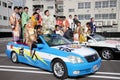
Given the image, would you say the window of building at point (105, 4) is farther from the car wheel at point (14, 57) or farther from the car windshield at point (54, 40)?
the car windshield at point (54, 40)

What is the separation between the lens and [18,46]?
10.9 m

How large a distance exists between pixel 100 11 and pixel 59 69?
57107mm

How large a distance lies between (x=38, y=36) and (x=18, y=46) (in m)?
1.58

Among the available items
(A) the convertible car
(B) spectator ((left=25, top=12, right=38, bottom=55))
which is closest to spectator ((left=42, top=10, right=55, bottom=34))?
(B) spectator ((left=25, top=12, right=38, bottom=55))

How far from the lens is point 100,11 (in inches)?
2520

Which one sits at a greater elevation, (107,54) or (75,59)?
(75,59)

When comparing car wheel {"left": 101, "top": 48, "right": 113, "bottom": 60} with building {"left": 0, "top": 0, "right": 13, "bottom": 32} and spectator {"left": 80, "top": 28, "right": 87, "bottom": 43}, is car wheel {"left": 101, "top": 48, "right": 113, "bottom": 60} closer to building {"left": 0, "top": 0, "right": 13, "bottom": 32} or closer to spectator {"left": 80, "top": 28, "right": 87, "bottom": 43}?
spectator {"left": 80, "top": 28, "right": 87, "bottom": 43}

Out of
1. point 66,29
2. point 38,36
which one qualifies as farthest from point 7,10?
point 38,36

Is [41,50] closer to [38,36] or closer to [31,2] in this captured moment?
[38,36]

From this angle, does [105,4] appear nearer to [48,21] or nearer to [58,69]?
[48,21]

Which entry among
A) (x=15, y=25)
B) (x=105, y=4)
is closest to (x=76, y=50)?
(x=15, y=25)

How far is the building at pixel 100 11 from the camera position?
206ft

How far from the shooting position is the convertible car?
8.01 m

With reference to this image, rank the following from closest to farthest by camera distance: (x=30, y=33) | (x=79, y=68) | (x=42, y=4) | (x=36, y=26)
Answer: (x=79, y=68) → (x=30, y=33) → (x=36, y=26) → (x=42, y=4)
